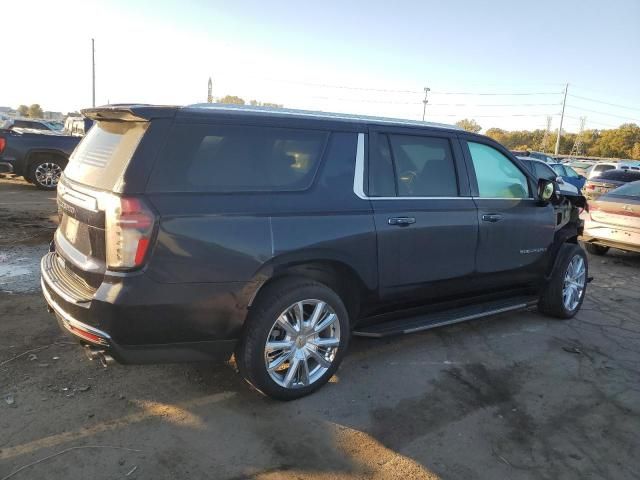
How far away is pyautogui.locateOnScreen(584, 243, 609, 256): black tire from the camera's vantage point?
9.63 meters

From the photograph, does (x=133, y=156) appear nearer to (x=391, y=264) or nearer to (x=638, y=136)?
(x=391, y=264)

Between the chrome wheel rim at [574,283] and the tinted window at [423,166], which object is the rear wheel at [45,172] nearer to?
the tinted window at [423,166]

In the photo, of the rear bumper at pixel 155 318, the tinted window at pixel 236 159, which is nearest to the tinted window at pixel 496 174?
the tinted window at pixel 236 159

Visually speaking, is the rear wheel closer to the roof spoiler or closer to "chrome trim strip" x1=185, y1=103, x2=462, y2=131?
the roof spoiler

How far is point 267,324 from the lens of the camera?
3273mm

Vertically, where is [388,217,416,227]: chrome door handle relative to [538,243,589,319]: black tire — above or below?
above

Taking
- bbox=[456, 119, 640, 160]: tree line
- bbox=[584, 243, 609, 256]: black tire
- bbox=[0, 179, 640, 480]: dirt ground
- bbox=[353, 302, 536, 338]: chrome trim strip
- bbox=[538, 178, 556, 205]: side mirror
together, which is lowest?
bbox=[0, 179, 640, 480]: dirt ground

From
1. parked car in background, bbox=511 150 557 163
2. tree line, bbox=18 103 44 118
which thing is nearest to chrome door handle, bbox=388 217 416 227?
parked car in background, bbox=511 150 557 163

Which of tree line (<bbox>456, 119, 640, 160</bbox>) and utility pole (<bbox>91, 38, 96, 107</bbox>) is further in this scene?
tree line (<bbox>456, 119, 640, 160</bbox>)

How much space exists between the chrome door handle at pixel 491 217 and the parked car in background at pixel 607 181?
42.5ft

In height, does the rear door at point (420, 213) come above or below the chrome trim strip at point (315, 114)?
below

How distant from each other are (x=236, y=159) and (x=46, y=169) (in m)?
11.6

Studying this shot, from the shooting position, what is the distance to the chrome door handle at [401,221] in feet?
12.6

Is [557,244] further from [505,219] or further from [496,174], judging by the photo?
[496,174]
